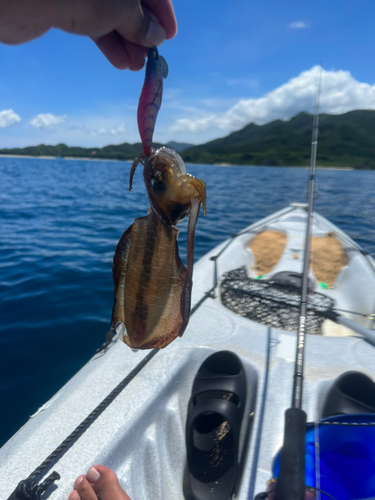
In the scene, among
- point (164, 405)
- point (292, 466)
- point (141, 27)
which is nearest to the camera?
point (141, 27)

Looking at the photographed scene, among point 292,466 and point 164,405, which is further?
point 164,405

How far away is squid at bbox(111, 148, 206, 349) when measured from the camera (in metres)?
0.74

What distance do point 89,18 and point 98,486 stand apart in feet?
7.18

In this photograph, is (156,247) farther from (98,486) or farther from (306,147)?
(306,147)

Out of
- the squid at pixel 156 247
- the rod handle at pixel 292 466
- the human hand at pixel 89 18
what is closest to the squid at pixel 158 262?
the squid at pixel 156 247

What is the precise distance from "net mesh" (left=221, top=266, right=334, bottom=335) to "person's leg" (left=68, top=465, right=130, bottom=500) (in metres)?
2.29

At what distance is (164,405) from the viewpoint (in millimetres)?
2338

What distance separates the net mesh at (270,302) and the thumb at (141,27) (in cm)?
298

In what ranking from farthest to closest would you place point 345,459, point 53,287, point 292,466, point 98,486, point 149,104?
point 53,287 → point 345,459 → point 98,486 → point 292,466 → point 149,104

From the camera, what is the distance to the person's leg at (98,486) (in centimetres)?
163

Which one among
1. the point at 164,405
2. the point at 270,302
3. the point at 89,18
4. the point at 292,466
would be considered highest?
the point at 89,18

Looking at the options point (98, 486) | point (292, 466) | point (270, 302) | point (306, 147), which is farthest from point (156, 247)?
point (306, 147)

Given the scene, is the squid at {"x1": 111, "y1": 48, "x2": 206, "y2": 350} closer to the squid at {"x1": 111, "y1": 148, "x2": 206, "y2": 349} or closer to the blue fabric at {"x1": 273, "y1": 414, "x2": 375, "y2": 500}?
the squid at {"x1": 111, "y1": 148, "x2": 206, "y2": 349}

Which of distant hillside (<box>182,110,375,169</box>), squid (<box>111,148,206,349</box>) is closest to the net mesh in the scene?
squid (<box>111,148,206,349</box>)
